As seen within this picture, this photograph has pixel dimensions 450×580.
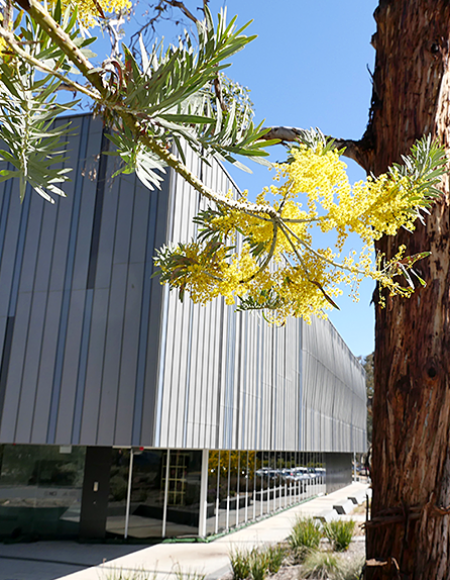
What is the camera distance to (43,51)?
50.5 inches

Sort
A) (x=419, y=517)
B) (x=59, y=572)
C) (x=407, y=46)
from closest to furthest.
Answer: (x=419, y=517), (x=407, y=46), (x=59, y=572)

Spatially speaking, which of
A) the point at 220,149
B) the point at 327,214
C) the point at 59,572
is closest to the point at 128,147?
the point at 220,149

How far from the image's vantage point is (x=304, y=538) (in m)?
11.5

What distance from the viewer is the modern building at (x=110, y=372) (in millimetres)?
11266

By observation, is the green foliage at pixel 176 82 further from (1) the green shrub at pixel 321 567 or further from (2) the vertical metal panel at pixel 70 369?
(2) the vertical metal panel at pixel 70 369

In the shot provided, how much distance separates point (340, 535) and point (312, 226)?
37.8 ft

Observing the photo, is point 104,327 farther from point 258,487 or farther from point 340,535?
point 258,487

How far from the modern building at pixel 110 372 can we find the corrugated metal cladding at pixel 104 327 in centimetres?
3

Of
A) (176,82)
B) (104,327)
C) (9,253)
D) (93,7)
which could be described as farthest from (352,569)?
(9,253)

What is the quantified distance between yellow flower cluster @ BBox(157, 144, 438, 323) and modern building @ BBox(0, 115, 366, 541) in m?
7.54

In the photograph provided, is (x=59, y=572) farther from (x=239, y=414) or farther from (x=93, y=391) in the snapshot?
(x=239, y=414)

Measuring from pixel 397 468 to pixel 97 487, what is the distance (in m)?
12.5

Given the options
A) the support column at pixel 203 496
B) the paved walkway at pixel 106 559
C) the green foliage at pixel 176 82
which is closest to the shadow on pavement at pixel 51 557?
the paved walkway at pixel 106 559

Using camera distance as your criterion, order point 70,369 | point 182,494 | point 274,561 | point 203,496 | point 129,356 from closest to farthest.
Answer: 1. point 274,561
2. point 129,356
3. point 70,369
4. point 182,494
5. point 203,496
